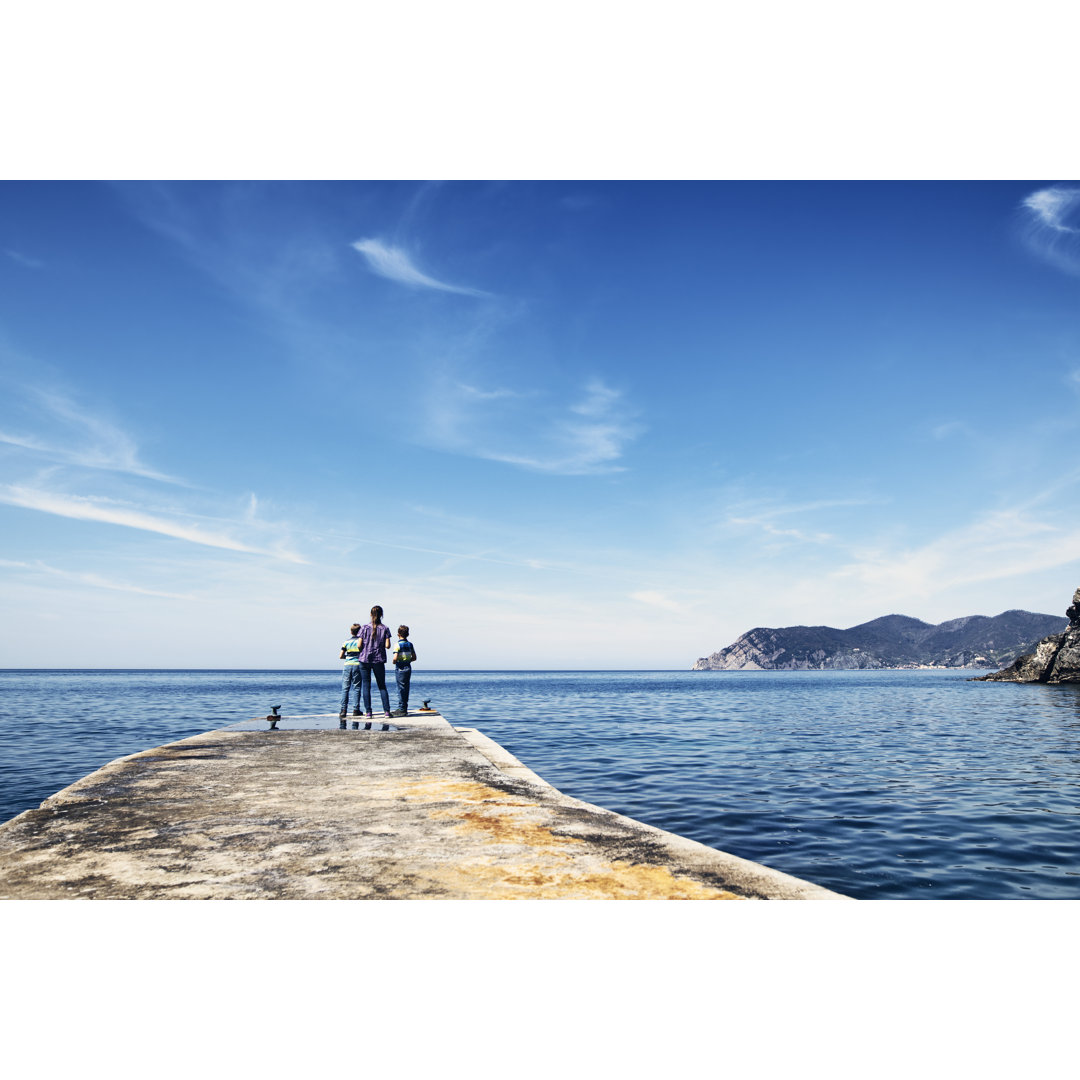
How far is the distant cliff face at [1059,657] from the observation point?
68562mm

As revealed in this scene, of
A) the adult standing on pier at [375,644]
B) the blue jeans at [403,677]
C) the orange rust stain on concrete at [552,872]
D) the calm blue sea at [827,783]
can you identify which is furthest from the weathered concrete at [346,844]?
the blue jeans at [403,677]

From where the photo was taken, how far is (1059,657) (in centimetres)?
7019

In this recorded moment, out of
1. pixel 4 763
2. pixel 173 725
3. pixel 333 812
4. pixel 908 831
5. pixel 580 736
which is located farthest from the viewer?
pixel 173 725

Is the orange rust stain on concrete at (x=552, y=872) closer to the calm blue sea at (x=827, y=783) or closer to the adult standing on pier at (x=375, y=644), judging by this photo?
the calm blue sea at (x=827, y=783)

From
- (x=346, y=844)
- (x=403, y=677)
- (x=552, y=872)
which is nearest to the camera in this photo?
(x=552, y=872)

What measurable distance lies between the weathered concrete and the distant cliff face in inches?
3214

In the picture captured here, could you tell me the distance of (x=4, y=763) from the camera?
54.9ft

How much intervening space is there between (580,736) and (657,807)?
40.5 feet

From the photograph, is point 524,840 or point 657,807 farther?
point 657,807

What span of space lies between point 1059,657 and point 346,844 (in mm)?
86462

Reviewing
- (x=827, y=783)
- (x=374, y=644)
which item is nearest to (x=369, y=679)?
(x=374, y=644)

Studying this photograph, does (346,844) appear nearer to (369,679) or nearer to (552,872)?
(552,872)
